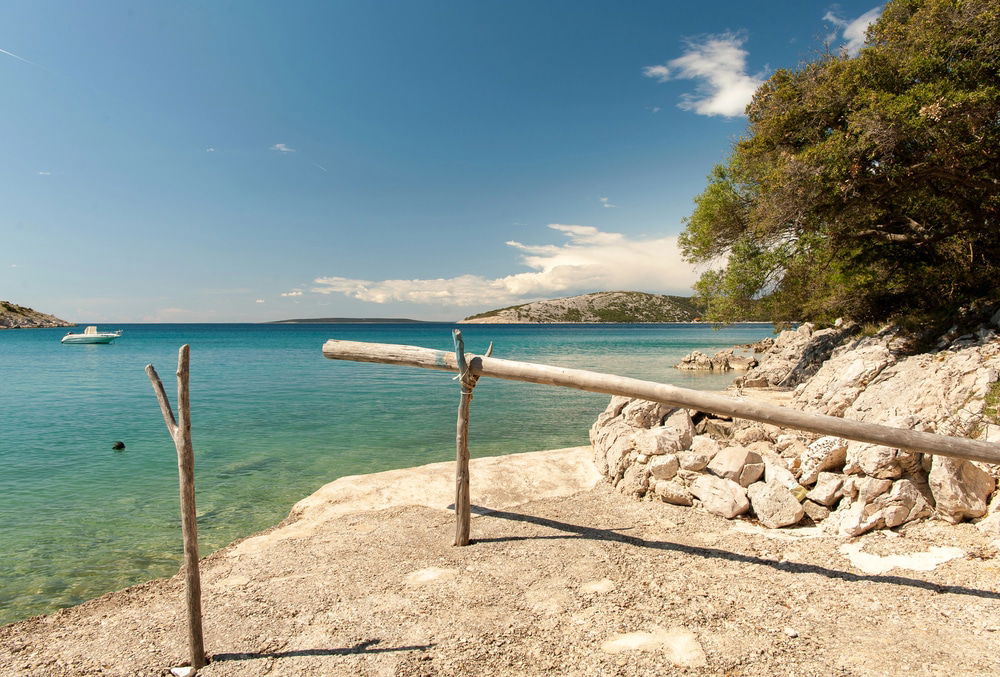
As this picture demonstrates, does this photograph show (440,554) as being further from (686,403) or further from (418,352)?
(686,403)

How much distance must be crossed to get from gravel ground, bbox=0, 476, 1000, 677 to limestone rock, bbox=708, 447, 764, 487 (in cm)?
81

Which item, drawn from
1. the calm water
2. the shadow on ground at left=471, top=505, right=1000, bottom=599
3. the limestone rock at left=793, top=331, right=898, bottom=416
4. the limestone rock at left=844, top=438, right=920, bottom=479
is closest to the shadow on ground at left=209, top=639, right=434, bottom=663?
the shadow on ground at left=471, top=505, right=1000, bottom=599

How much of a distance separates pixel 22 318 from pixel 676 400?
200 meters

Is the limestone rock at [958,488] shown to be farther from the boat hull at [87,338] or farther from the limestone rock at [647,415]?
the boat hull at [87,338]

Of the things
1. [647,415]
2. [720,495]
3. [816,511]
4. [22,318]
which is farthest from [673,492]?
[22,318]

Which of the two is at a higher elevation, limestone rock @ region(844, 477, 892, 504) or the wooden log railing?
the wooden log railing

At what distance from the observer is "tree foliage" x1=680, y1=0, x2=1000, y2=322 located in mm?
11469

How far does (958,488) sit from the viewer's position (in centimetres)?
594

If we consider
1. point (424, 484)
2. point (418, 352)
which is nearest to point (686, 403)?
point (418, 352)

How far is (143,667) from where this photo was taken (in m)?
4.23

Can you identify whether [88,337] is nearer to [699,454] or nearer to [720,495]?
[699,454]

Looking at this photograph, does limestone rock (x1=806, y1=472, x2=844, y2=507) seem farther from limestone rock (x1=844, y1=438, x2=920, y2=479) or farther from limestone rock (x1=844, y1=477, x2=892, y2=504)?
limestone rock (x1=844, y1=438, x2=920, y2=479)

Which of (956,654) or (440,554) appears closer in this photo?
(956,654)

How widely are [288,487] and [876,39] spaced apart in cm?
2117
